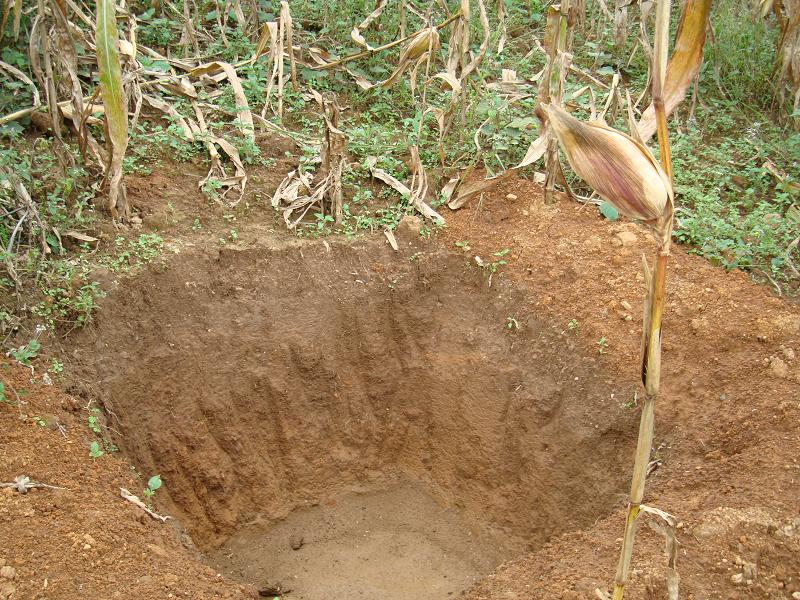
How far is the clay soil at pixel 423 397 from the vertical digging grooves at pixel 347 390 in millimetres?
11

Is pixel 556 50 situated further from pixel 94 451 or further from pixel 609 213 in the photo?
pixel 94 451

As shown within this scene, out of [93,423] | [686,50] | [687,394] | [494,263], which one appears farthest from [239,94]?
[686,50]

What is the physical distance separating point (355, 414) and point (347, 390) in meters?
0.15

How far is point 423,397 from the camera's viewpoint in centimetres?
459

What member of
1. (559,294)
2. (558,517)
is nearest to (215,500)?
(558,517)

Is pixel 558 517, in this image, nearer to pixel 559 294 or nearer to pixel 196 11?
pixel 559 294

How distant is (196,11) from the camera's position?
17.6 feet

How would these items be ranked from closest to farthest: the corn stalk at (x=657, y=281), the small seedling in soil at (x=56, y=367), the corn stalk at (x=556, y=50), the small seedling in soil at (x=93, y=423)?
the corn stalk at (x=657, y=281), the small seedling in soil at (x=93, y=423), the small seedling in soil at (x=56, y=367), the corn stalk at (x=556, y=50)

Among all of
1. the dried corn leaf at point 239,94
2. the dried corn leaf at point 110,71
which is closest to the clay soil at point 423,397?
the dried corn leaf at point 239,94

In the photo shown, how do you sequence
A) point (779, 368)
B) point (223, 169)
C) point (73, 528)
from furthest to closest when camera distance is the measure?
1. point (223, 169)
2. point (779, 368)
3. point (73, 528)

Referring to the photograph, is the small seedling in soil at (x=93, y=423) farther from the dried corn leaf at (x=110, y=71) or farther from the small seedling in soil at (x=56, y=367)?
the dried corn leaf at (x=110, y=71)

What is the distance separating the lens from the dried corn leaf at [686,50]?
6.83ft

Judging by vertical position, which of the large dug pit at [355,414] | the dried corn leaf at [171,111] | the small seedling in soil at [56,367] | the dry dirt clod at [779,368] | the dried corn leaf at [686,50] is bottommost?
the large dug pit at [355,414]

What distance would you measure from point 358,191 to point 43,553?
2.60 m
